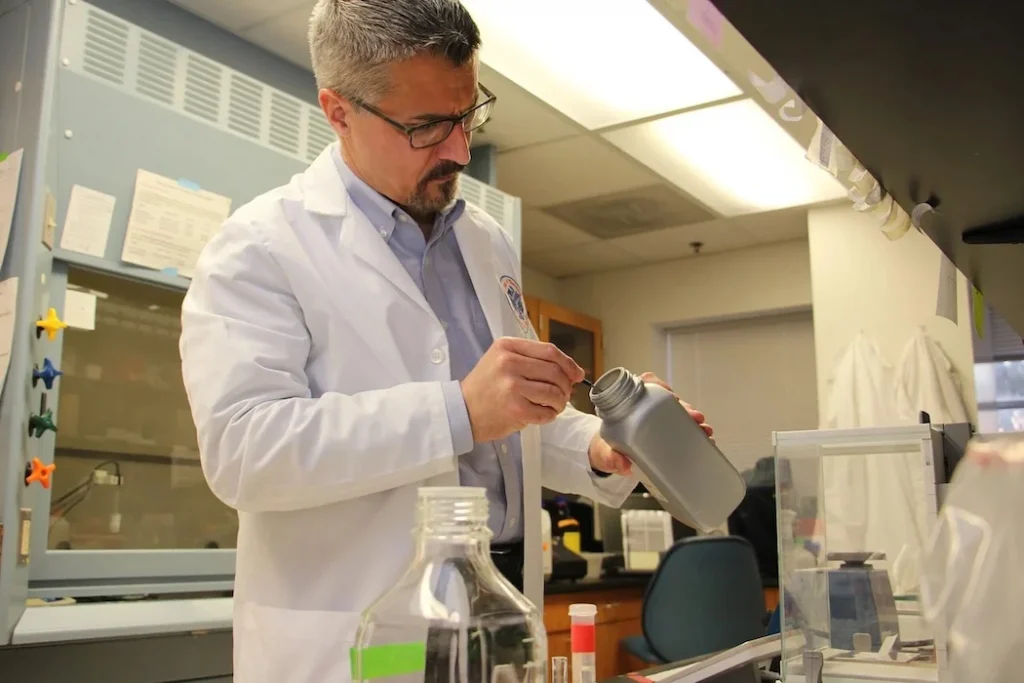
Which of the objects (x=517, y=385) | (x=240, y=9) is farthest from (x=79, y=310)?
(x=517, y=385)

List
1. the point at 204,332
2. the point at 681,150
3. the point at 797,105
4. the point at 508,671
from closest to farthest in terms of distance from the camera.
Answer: the point at 508,671 → the point at 797,105 → the point at 204,332 → the point at 681,150

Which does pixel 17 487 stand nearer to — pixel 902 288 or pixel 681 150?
pixel 681 150

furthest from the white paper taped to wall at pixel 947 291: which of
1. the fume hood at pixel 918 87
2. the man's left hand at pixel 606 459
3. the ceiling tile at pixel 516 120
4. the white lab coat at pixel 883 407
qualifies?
the ceiling tile at pixel 516 120

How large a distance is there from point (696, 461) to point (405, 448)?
263 millimetres

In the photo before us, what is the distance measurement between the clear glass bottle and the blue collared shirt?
453 mm

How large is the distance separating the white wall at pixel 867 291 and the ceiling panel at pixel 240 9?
2.19 metres

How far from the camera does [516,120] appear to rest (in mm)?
2975

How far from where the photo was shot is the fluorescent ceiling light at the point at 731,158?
291 centimetres

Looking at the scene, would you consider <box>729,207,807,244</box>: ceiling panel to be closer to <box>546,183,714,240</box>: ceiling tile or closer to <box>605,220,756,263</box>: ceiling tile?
<box>605,220,756,263</box>: ceiling tile

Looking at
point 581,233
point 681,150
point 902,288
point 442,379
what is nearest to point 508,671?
point 442,379

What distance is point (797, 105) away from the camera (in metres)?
0.75

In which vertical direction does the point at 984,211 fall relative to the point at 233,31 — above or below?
below

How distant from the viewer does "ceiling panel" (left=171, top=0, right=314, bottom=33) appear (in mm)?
2334

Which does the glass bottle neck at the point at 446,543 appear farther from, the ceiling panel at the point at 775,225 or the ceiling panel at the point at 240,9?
the ceiling panel at the point at 775,225
